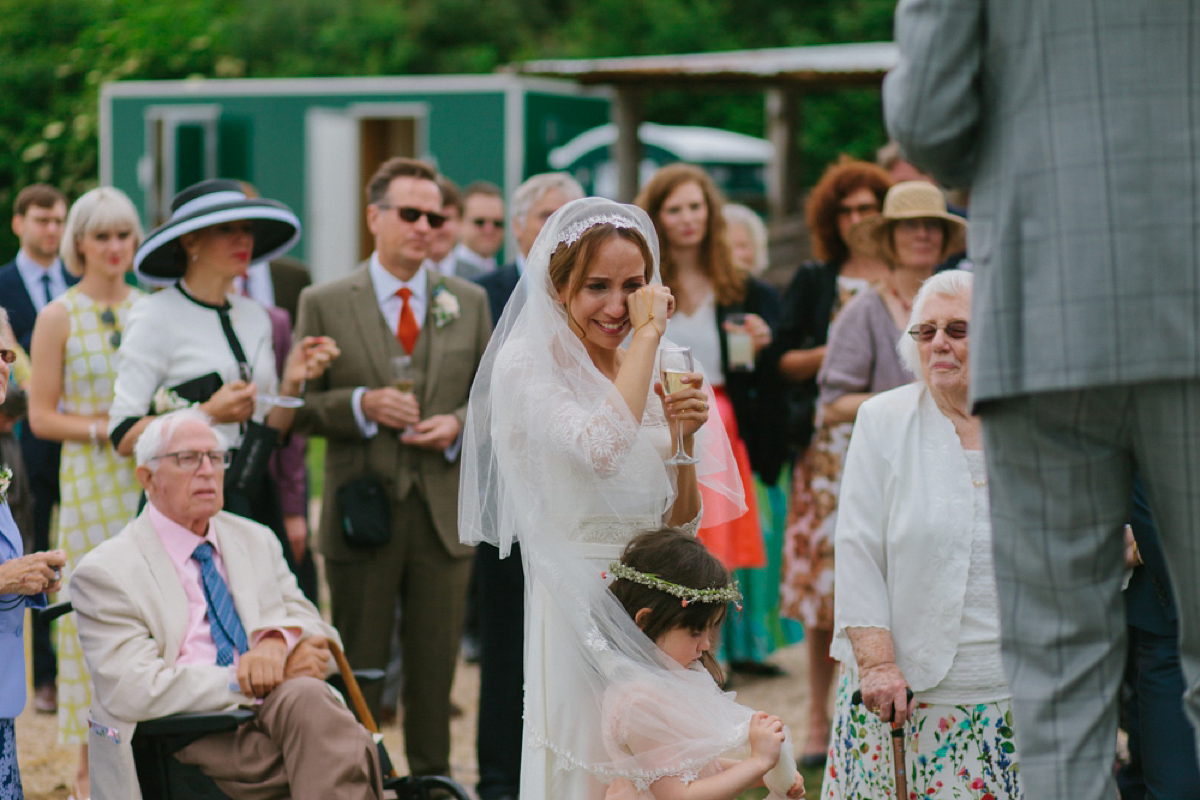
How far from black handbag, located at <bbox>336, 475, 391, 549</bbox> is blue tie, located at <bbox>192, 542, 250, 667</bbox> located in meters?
0.80

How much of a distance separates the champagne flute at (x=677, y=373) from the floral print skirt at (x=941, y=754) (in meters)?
0.83

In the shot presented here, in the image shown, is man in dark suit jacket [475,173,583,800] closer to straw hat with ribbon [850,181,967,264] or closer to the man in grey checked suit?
straw hat with ribbon [850,181,967,264]

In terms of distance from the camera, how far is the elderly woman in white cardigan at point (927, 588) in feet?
11.8

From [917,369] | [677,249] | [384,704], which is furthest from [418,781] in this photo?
[677,249]

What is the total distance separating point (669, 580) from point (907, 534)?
2.46 ft

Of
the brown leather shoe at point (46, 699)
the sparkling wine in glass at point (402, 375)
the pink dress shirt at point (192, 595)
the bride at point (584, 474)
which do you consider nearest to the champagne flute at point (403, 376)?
the sparkling wine in glass at point (402, 375)

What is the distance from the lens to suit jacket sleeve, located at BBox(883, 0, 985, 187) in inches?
87.8

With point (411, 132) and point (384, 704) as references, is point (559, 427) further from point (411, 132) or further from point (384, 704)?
point (411, 132)

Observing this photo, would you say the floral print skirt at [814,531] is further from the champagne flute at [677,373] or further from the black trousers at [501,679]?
the champagne flute at [677,373]

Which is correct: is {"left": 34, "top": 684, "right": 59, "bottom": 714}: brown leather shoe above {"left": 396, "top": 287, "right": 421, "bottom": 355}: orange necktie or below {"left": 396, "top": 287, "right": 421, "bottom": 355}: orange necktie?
below

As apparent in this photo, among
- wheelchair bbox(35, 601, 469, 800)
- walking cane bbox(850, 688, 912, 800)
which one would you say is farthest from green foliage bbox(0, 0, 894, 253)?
walking cane bbox(850, 688, 912, 800)

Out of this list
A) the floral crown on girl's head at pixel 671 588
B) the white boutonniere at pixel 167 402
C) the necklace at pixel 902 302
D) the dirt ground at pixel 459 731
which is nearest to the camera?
the floral crown on girl's head at pixel 671 588

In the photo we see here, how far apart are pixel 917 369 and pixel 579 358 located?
1021 mm

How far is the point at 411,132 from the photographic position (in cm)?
1728
